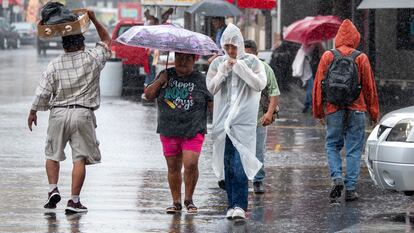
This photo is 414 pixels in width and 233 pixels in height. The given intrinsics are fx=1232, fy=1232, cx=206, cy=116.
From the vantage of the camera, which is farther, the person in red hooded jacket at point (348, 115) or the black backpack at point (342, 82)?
the person in red hooded jacket at point (348, 115)

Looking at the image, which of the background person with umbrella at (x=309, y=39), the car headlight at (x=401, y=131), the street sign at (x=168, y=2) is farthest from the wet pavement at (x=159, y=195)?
the street sign at (x=168, y=2)

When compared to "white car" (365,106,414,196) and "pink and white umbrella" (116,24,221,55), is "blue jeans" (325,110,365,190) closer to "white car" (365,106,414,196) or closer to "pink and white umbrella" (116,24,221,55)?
"white car" (365,106,414,196)

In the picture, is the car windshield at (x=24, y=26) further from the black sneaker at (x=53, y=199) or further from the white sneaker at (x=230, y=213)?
the white sneaker at (x=230, y=213)

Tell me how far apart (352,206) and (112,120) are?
32.0 feet

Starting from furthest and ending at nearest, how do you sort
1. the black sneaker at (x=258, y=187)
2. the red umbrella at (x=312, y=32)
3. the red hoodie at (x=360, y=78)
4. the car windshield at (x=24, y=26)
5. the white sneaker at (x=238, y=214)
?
1. the car windshield at (x=24, y=26)
2. the red umbrella at (x=312, y=32)
3. the black sneaker at (x=258, y=187)
4. the red hoodie at (x=360, y=78)
5. the white sneaker at (x=238, y=214)

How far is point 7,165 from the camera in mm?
14523

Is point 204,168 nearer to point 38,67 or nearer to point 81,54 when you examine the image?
point 81,54

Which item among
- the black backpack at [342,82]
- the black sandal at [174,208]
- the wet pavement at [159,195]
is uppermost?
the black backpack at [342,82]

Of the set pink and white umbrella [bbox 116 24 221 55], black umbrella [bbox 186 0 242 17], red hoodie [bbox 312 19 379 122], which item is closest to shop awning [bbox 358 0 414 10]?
black umbrella [bbox 186 0 242 17]

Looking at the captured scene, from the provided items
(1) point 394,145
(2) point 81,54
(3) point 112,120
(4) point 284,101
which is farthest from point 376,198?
(4) point 284,101

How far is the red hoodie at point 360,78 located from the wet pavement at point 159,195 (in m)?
0.90

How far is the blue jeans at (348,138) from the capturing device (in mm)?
11953

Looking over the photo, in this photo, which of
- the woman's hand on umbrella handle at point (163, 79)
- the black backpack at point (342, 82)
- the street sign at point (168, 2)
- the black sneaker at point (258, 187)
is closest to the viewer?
the woman's hand on umbrella handle at point (163, 79)

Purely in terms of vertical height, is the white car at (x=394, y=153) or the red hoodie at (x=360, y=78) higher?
the red hoodie at (x=360, y=78)
